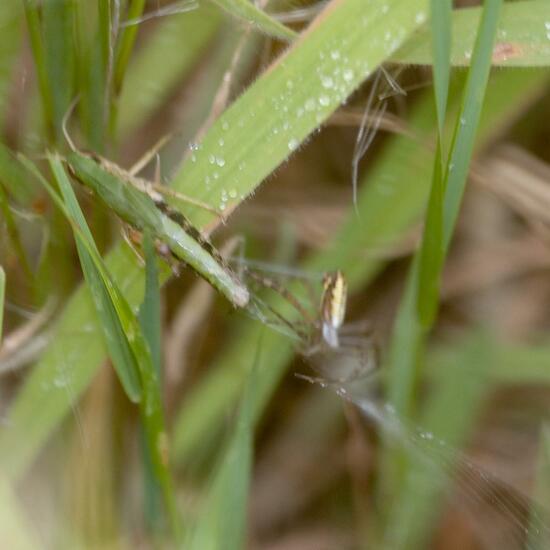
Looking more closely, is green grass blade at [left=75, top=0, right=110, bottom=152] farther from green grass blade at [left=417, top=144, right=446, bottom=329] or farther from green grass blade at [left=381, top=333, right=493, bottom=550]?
green grass blade at [left=381, top=333, right=493, bottom=550]

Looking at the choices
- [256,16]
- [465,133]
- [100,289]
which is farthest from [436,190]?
[100,289]

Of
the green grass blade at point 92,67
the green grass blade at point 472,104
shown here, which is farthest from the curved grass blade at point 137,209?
the green grass blade at point 472,104

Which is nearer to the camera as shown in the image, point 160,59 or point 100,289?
point 100,289

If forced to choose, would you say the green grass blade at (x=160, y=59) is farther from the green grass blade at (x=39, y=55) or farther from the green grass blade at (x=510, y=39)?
the green grass blade at (x=510, y=39)

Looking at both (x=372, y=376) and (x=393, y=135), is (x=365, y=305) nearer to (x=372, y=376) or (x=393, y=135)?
(x=372, y=376)

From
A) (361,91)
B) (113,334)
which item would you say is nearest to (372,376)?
(361,91)

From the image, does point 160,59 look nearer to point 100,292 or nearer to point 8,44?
point 8,44
